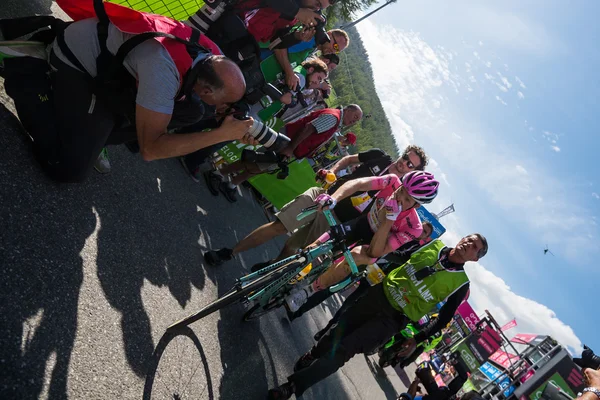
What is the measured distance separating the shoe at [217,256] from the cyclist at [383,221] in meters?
0.92

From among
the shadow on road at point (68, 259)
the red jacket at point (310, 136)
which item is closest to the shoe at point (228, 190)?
the red jacket at point (310, 136)

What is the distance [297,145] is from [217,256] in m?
2.22

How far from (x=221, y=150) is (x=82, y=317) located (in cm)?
367

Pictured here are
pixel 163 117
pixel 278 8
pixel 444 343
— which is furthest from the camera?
pixel 444 343

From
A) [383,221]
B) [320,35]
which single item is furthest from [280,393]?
[320,35]

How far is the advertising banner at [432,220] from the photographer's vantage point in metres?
9.56

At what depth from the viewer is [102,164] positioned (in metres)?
3.45

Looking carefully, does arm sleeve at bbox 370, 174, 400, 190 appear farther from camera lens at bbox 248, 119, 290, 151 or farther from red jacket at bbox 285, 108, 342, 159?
camera lens at bbox 248, 119, 290, 151

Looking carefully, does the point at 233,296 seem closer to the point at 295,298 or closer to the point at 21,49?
the point at 295,298

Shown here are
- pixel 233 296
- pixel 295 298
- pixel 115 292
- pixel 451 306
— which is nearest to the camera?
pixel 115 292

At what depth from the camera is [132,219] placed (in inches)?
139

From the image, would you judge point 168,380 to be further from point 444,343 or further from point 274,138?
point 444,343

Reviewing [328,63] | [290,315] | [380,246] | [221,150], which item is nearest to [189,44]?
[380,246]

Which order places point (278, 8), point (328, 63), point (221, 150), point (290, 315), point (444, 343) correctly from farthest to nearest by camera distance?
point (444, 343), point (328, 63), point (221, 150), point (290, 315), point (278, 8)
